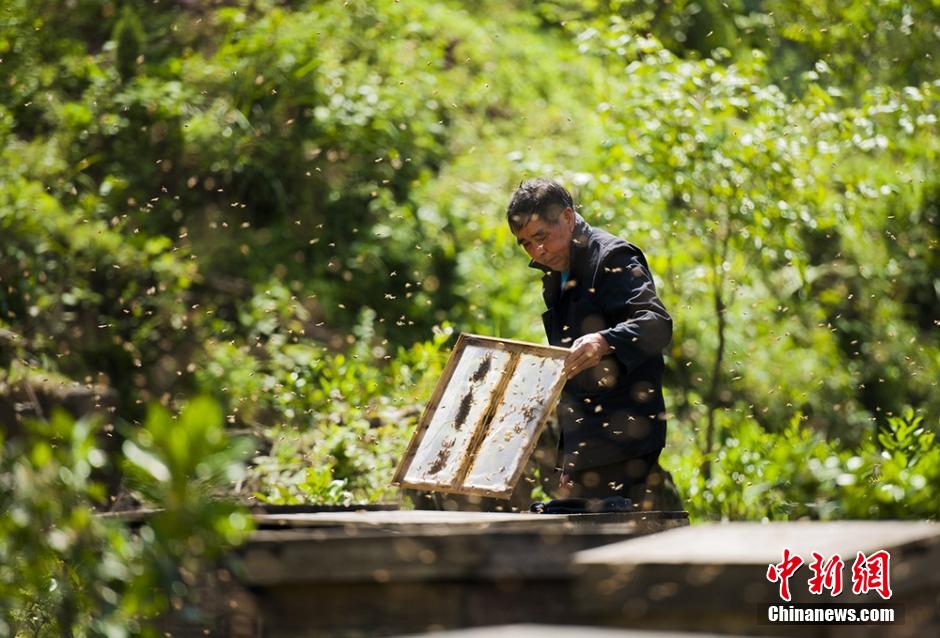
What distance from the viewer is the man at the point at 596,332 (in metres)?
5.72

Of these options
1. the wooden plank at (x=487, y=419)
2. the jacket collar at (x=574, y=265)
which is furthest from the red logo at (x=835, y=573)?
the jacket collar at (x=574, y=265)

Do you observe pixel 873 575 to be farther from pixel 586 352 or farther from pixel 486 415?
pixel 486 415

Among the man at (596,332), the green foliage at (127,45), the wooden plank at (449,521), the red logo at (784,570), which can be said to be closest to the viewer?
the red logo at (784,570)

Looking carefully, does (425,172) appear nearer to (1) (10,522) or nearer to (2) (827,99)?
(2) (827,99)

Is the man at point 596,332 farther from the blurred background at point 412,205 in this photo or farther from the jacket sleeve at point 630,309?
the blurred background at point 412,205

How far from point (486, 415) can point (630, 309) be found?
2.72 feet

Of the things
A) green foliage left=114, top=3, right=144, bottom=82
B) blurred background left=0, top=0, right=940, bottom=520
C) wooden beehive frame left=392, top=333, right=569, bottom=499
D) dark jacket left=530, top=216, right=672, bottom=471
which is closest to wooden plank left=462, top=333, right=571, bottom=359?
wooden beehive frame left=392, top=333, right=569, bottom=499

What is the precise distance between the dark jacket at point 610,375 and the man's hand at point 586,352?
0.23m

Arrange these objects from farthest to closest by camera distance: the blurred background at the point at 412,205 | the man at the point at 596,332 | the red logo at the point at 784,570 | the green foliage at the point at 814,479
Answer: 1. the blurred background at the point at 412,205
2. the green foliage at the point at 814,479
3. the man at the point at 596,332
4. the red logo at the point at 784,570

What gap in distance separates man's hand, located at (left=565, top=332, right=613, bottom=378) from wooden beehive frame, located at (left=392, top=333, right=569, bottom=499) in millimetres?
57

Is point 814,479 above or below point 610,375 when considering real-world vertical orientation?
below

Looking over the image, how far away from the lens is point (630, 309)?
5648 millimetres

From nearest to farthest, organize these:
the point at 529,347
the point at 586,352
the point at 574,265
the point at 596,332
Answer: the point at 586,352, the point at 596,332, the point at 529,347, the point at 574,265

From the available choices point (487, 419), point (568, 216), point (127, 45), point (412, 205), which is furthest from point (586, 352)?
point (127, 45)
